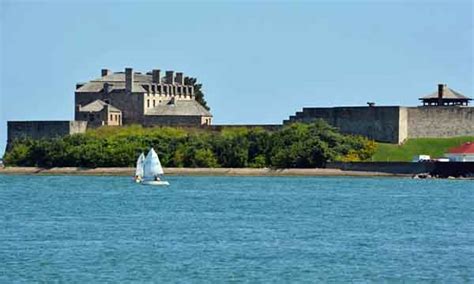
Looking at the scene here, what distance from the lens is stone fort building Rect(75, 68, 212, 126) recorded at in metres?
93.8

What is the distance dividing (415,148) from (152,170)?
746 inches

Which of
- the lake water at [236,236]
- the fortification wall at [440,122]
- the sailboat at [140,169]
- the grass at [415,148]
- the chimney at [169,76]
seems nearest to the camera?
the lake water at [236,236]

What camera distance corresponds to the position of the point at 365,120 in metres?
85.0

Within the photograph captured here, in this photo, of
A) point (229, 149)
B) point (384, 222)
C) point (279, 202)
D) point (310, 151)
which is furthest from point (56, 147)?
point (384, 222)

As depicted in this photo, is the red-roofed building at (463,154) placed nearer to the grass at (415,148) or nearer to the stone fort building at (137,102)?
the grass at (415,148)

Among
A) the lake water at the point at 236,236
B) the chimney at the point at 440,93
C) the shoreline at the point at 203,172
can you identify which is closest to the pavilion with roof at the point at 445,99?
the chimney at the point at 440,93

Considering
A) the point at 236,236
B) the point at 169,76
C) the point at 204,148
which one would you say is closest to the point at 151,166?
the point at 204,148

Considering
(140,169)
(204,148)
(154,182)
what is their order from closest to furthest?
(154,182)
(140,169)
(204,148)

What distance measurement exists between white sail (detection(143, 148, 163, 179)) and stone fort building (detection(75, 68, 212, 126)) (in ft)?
71.5

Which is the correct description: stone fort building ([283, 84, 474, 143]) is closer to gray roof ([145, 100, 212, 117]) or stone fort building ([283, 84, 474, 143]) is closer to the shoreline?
the shoreline

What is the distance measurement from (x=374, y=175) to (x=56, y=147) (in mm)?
19976

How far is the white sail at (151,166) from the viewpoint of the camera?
229 ft

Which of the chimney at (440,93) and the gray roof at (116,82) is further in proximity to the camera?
the gray roof at (116,82)

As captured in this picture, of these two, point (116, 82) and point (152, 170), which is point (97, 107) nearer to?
point (116, 82)
